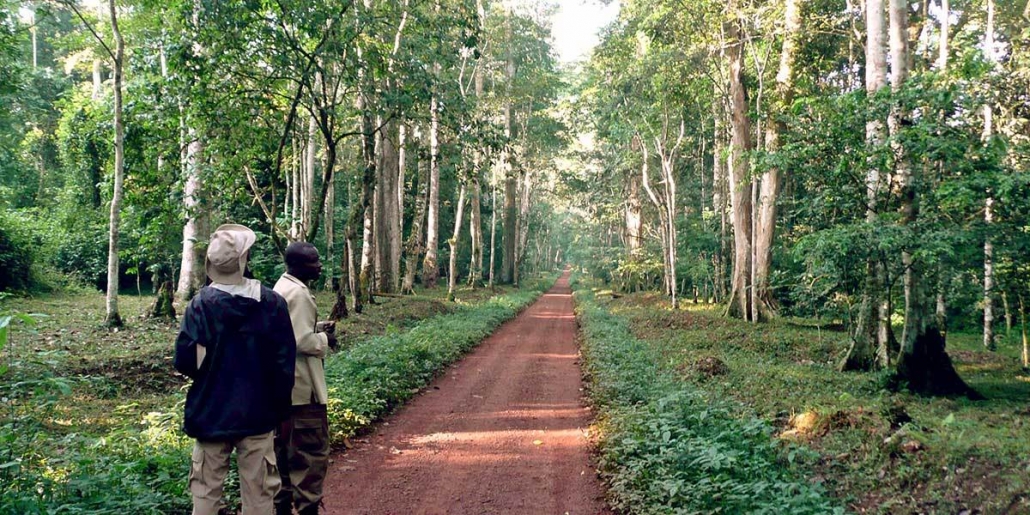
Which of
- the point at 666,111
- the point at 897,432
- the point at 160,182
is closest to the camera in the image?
the point at 897,432

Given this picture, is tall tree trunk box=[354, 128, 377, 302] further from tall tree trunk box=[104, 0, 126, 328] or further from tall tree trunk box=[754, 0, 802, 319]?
tall tree trunk box=[754, 0, 802, 319]

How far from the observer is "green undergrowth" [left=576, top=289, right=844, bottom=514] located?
468cm

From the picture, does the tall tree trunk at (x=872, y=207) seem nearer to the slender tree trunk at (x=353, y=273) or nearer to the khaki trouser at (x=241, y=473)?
the khaki trouser at (x=241, y=473)

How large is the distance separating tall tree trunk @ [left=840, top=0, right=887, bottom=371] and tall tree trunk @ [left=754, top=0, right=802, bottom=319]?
439 centimetres

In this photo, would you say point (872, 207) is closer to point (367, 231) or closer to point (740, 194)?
point (740, 194)

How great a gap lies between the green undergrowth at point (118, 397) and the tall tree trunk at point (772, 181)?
8.11m

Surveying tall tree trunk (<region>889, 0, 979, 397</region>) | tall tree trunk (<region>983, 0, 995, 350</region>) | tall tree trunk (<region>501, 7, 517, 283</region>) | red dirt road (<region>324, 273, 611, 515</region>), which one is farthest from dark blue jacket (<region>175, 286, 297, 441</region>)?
tall tree trunk (<region>501, 7, 517, 283</region>)

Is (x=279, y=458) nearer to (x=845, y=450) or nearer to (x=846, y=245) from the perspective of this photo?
(x=845, y=450)

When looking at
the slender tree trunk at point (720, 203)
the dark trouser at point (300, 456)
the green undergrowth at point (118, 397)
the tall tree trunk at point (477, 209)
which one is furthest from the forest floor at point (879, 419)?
the tall tree trunk at point (477, 209)

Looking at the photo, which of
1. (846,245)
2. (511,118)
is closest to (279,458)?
(846,245)

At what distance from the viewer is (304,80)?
1083 centimetres

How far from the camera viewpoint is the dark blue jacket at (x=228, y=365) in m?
3.24

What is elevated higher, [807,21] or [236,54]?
[807,21]

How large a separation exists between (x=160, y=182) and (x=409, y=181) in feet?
73.8
